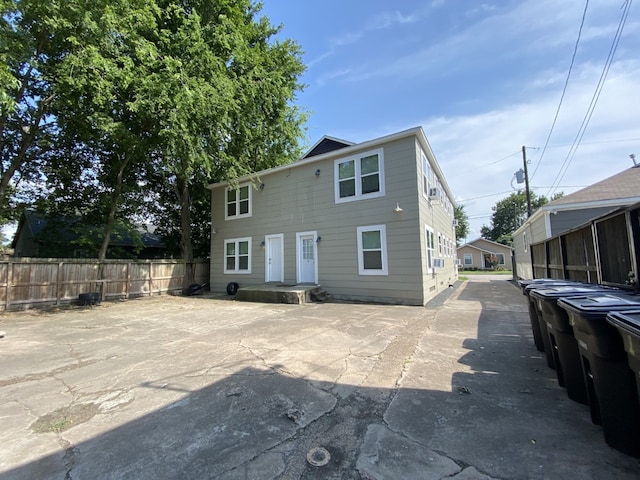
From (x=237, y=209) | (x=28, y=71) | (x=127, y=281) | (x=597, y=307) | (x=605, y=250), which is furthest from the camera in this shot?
(x=237, y=209)

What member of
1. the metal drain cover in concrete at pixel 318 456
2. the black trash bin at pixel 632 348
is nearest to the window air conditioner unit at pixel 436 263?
the black trash bin at pixel 632 348

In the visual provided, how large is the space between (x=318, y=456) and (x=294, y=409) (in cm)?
70

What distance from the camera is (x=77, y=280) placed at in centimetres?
1027

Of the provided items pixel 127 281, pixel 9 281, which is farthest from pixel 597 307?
pixel 127 281

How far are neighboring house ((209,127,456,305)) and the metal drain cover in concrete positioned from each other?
7203mm

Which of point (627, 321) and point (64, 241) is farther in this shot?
point (64, 241)

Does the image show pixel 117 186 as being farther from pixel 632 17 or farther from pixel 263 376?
pixel 632 17

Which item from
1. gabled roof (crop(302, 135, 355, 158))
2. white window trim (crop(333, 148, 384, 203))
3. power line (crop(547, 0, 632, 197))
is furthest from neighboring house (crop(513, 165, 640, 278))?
gabled roof (crop(302, 135, 355, 158))

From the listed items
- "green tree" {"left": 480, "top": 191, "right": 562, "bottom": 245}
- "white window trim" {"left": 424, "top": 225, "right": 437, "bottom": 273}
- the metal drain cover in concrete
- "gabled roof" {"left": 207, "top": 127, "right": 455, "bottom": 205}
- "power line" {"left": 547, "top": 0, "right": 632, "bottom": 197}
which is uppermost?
"green tree" {"left": 480, "top": 191, "right": 562, "bottom": 245}

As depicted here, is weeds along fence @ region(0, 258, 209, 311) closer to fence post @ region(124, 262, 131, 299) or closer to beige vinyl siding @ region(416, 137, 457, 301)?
fence post @ region(124, 262, 131, 299)

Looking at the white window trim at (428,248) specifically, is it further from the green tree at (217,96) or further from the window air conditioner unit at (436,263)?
the green tree at (217,96)

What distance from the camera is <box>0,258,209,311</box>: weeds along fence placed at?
8.89m

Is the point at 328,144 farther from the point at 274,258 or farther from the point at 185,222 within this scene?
the point at 185,222

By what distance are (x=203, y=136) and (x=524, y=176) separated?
1844cm
